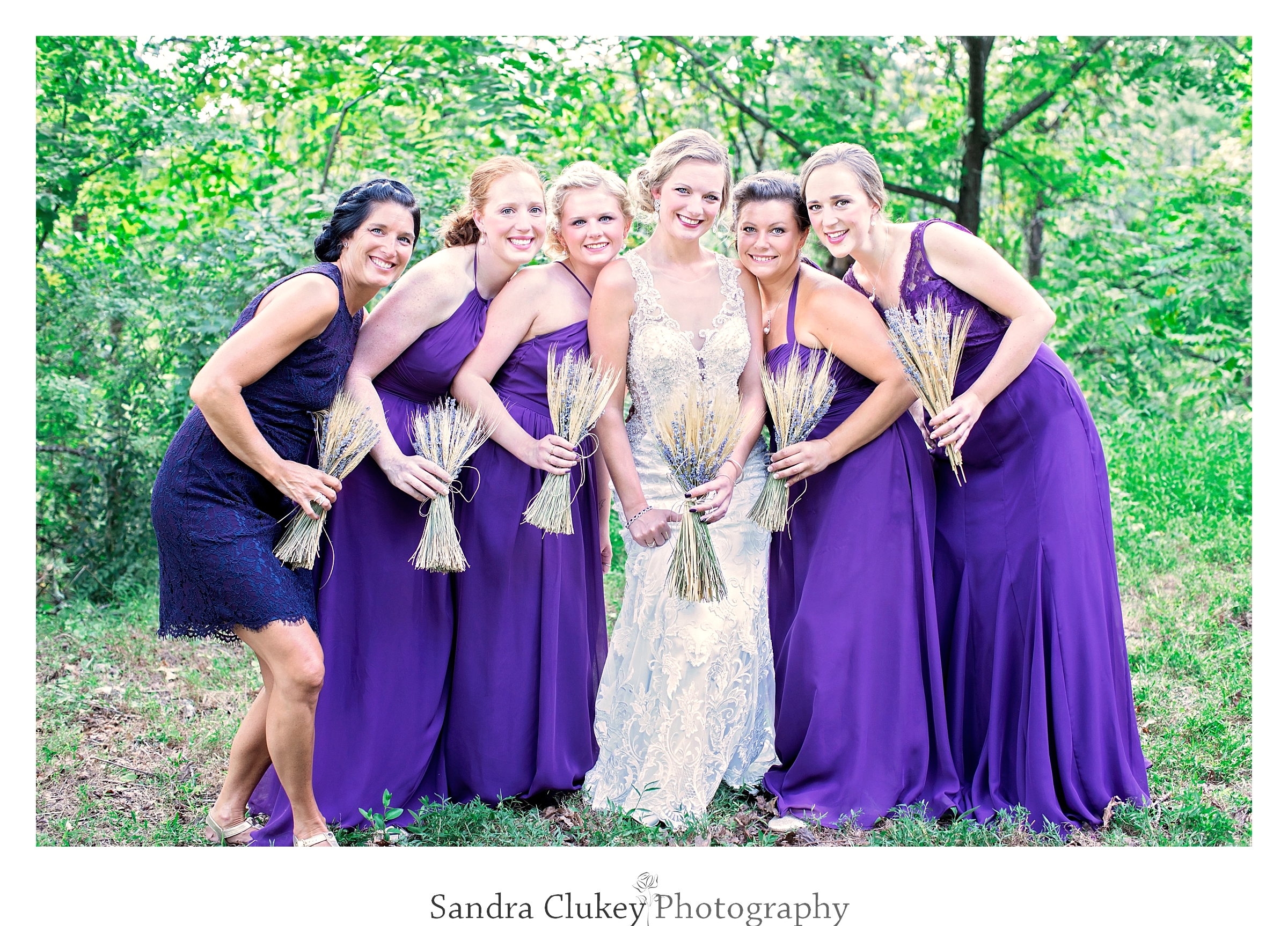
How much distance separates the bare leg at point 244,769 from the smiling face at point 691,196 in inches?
83.5

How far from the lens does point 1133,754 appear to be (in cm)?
339

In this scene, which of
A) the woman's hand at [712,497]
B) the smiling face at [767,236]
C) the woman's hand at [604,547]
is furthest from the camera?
the woman's hand at [604,547]

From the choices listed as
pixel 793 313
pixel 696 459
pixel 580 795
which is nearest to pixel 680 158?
pixel 793 313

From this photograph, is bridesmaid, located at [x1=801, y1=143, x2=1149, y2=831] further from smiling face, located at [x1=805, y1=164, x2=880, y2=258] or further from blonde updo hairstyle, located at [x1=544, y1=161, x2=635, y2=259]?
blonde updo hairstyle, located at [x1=544, y1=161, x2=635, y2=259]

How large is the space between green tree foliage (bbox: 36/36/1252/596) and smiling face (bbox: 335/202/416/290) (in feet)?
9.25

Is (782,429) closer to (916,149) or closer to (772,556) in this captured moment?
(772,556)

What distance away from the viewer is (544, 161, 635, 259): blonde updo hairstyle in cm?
349

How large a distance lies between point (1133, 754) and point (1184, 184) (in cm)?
738

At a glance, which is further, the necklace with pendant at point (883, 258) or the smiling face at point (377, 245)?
the necklace with pendant at point (883, 258)

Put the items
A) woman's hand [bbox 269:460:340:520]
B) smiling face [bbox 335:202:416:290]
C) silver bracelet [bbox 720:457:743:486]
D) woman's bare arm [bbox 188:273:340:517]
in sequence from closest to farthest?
woman's bare arm [bbox 188:273:340:517]
woman's hand [bbox 269:460:340:520]
smiling face [bbox 335:202:416:290]
silver bracelet [bbox 720:457:743:486]

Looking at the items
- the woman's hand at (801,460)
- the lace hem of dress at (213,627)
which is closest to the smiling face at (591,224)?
the woman's hand at (801,460)

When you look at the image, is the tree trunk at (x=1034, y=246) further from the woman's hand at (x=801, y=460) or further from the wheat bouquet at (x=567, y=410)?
the wheat bouquet at (x=567, y=410)

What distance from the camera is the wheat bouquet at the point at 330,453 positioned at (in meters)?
3.06

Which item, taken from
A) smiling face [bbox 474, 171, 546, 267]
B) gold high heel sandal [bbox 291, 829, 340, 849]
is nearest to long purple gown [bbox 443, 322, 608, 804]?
smiling face [bbox 474, 171, 546, 267]
